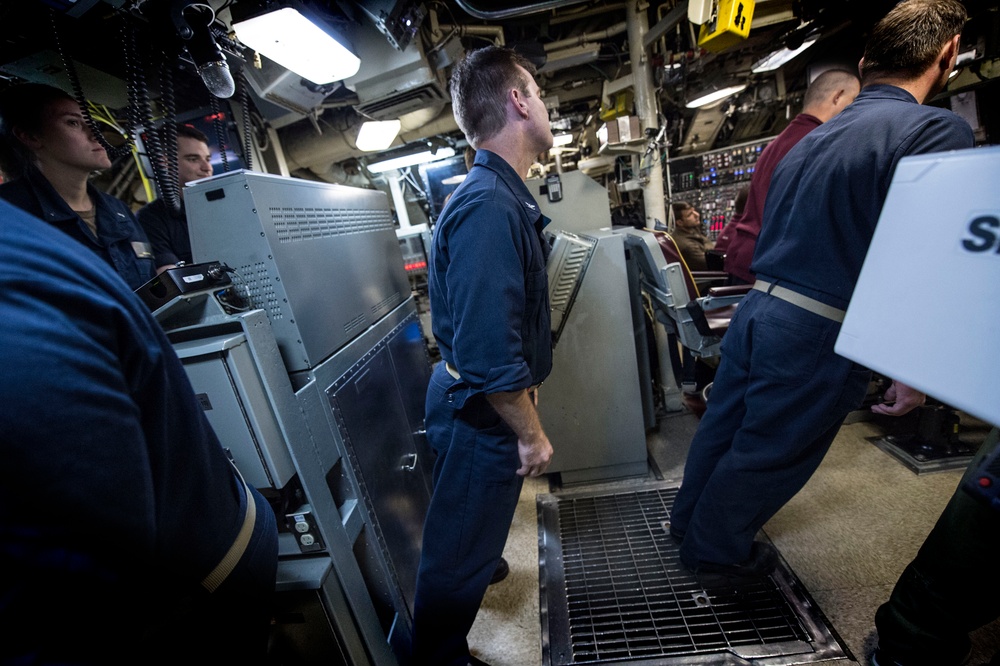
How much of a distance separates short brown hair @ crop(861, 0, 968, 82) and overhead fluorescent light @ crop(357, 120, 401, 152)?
3661mm

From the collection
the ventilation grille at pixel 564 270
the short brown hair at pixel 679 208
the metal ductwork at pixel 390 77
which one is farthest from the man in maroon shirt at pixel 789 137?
the metal ductwork at pixel 390 77

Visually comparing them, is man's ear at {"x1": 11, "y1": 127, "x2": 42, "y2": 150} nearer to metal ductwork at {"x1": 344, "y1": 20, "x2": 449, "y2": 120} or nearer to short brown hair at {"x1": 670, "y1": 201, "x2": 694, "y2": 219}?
metal ductwork at {"x1": 344, "y1": 20, "x2": 449, "y2": 120}

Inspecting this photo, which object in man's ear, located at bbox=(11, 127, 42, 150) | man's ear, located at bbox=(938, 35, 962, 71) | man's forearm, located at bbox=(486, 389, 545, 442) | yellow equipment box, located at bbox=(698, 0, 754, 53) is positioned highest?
yellow equipment box, located at bbox=(698, 0, 754, 53)

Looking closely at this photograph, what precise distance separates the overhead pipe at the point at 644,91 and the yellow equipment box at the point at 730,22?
1046 millimetres

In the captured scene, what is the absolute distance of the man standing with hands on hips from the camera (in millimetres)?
1162

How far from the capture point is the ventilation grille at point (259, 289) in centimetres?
119

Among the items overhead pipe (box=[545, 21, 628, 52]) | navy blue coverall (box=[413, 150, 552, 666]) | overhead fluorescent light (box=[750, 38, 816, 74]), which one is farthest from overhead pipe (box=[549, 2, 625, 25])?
navy blue coverall (box=[413, 150, 552, 666])

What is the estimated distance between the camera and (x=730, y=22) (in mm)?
2207

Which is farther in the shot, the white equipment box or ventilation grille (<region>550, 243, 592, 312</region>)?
ventilation grille (<region>550, 243, 592, 312</region>)

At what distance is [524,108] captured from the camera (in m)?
1.42

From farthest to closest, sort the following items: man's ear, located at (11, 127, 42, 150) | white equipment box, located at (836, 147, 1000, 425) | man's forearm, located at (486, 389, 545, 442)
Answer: man's ear, located at (11, 127, 42, 150) < man's forearm, located at (486, 389, 545, 442) < white equipment box, located at (836, 147, 1000, 425)

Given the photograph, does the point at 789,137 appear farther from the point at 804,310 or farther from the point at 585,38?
the point at 585,38

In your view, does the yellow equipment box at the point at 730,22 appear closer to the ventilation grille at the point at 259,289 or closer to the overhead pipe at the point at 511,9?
the overhead pipe at the point at 511,9

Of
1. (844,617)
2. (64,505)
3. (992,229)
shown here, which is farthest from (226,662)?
(844,617)
